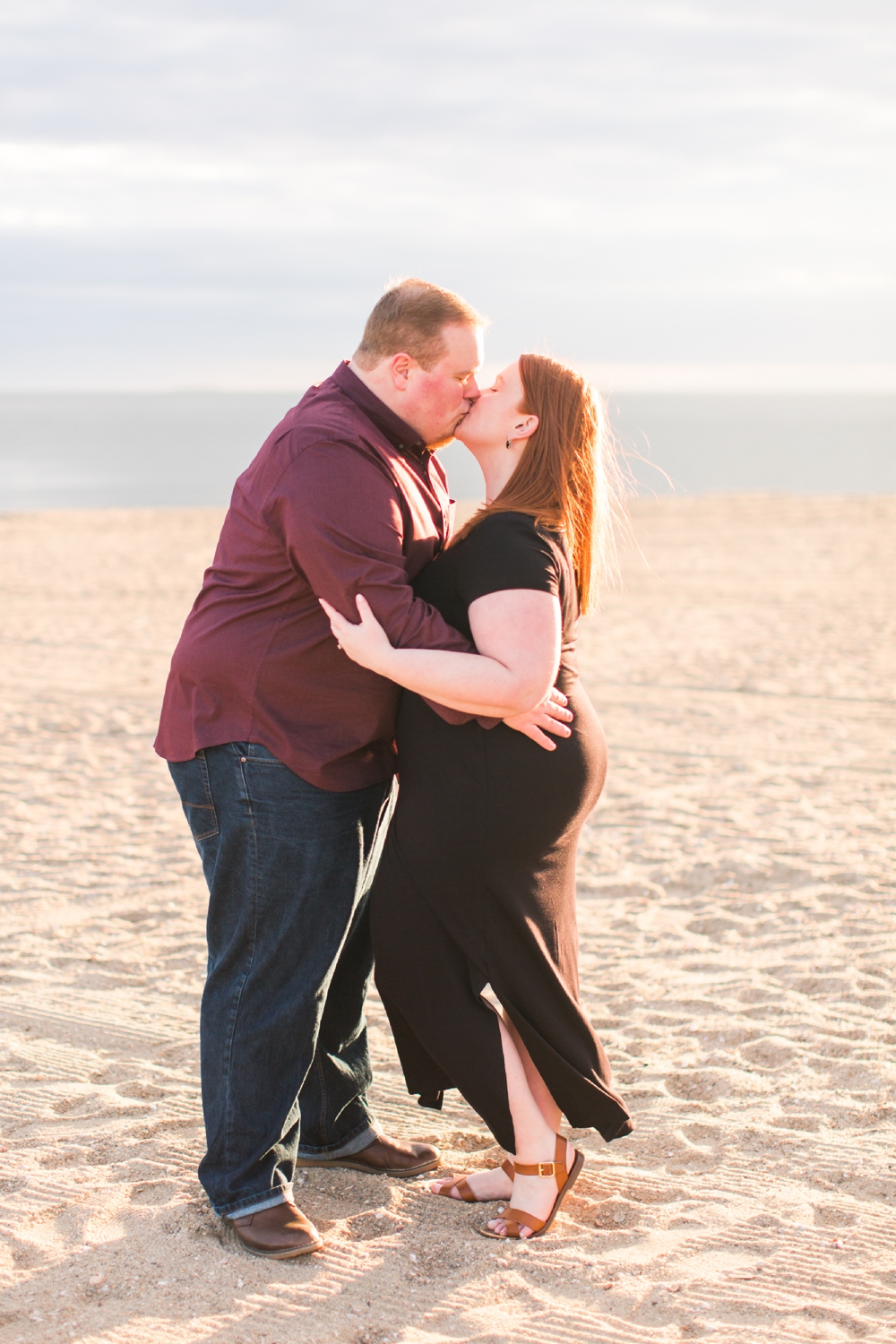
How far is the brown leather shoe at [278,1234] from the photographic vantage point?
2.90 metres

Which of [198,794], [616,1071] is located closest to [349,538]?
[198,794]

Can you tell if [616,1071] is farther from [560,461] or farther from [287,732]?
[560,461]

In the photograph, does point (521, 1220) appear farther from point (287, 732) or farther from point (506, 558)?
point (506, 558)

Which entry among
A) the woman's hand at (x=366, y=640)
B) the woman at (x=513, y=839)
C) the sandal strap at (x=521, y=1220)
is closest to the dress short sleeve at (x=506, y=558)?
the woman at (x=513, y=839)

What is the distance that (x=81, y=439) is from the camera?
84188mm

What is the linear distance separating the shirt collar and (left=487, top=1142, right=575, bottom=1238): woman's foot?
1.90 meters

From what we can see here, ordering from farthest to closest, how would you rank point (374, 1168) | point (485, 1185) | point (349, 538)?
point (374, 1168)
point (485, 1185)
point (349, 538)

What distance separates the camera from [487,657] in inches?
109

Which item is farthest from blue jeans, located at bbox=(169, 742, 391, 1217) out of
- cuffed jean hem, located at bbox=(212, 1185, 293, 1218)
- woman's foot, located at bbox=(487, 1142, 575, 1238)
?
woman's foot, located at bbox=(487, 1142, 575, 1238)

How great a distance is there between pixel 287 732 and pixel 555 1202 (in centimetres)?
140

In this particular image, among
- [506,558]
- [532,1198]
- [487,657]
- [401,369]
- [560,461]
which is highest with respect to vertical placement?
[401,369]

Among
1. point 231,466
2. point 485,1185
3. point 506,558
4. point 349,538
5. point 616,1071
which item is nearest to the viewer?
point 349,538

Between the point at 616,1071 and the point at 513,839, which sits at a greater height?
the point at 513,839

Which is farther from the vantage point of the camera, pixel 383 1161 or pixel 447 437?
pixel 383 1161
